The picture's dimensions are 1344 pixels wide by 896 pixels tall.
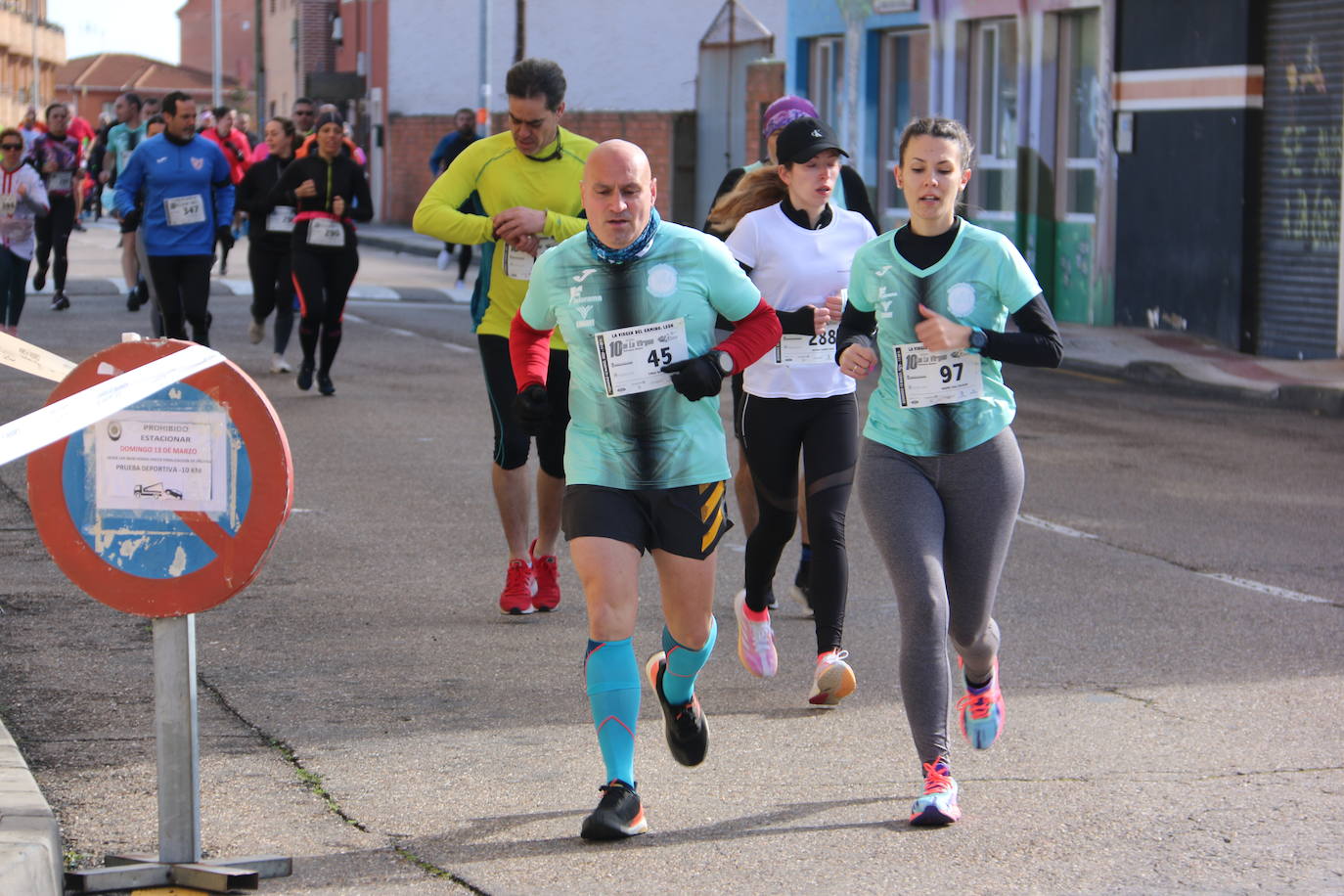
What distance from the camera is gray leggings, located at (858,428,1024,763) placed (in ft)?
A: 17.3

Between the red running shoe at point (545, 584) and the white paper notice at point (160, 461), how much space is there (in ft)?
11.0

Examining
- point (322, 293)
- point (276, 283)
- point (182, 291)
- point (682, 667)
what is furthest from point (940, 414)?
point (276, 283)

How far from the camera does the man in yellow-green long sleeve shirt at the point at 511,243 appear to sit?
25.1 ft

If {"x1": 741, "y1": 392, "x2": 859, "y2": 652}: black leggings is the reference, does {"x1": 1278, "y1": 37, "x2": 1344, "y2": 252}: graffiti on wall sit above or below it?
above

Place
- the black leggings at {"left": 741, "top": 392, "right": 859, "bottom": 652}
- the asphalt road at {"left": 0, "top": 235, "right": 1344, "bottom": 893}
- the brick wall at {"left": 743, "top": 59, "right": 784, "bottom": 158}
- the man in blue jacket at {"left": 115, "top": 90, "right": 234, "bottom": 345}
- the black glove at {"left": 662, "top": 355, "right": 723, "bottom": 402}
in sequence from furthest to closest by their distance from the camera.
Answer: the brick wall at {"left": 743, "top": 59, "right": 784, "bottom": 158}, the man in blue jacket at {"left": 115, "top": 90, "right": 234, "bottom": 345}, the black leggings at {"left": 741, "top": 392, "right": 859, "bottom": 652}, the black glove at {"left": 662, "top": 355, "right": 723, "bottom": 402}, the asphalt road at {"left": 0, "top": 235, "right": 1344, "bottom": 893}

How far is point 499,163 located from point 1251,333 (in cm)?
1224

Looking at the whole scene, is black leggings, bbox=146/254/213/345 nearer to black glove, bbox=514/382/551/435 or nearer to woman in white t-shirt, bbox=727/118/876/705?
woman in white t-shirt, bbox=727/118/876/705

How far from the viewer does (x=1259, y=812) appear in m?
5.28

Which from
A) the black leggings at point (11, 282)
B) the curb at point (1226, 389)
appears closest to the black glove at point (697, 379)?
the curb at point (1226, 389)

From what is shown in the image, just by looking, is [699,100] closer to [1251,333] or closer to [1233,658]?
[1251,333]

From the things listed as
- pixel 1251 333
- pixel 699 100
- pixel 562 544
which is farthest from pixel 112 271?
pixel 562 544

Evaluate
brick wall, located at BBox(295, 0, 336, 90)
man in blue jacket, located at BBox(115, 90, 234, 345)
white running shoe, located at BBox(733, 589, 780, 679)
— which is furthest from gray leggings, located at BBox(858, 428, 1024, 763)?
brick wall, located at BBox(295, 0, 336, 90)

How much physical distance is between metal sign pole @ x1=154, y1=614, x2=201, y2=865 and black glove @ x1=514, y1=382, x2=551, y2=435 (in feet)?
3.80

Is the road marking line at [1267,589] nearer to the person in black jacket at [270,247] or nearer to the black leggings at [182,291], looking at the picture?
the black leggings at [182,291]
